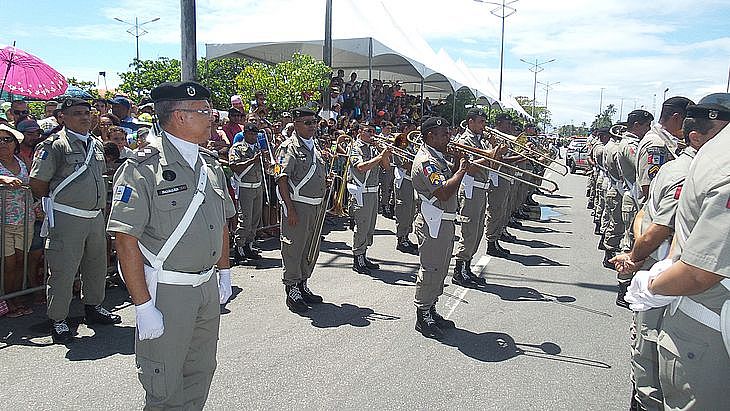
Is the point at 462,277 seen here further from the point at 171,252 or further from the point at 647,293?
the point at 171,252

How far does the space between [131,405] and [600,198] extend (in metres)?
9.36

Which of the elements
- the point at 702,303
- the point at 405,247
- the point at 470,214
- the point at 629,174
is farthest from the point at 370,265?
the point at 702,303

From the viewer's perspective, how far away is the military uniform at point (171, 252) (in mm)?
2658

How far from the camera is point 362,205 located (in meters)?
7.73

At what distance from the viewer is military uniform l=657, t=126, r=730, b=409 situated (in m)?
1.98

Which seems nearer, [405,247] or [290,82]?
[405,247]

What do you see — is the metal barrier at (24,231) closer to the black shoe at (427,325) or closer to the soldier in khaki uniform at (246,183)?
the soldier in khaki uniform at (246,183)

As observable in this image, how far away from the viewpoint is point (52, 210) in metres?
4.50

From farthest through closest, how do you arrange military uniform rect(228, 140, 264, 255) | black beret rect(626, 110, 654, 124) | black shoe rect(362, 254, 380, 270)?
military uniform rect(228, 140, 264, 255) → black shoe rect(362, 254, 380, 270) → black beret rect(626, 110, 654, 124)

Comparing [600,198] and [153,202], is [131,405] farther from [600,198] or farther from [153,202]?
[600,198]

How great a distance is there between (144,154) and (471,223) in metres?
→ 4.80

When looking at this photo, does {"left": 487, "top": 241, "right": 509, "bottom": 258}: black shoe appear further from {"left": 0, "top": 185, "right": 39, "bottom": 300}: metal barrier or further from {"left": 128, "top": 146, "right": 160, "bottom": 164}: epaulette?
{"left": 128, "top": 146, "right": 160, "bottom": 164}: epaulette

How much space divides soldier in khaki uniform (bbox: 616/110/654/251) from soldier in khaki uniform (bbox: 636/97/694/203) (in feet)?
2.85

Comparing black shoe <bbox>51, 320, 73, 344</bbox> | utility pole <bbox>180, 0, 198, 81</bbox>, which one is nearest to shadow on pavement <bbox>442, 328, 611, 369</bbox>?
black shoe <bbox>51, 320, 73, 344</bbox>
